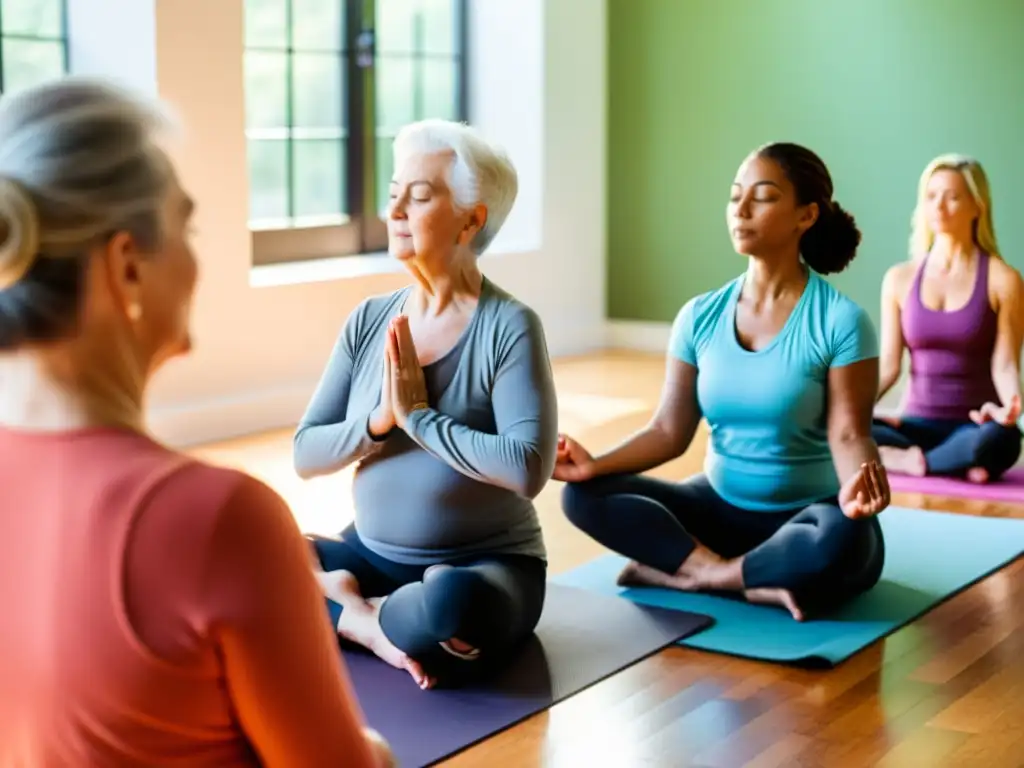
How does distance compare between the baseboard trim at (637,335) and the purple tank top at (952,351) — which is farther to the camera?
the baseboard trim at (637,335)

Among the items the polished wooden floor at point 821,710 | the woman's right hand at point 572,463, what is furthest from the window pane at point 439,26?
the polished wooden floor at point 821,710

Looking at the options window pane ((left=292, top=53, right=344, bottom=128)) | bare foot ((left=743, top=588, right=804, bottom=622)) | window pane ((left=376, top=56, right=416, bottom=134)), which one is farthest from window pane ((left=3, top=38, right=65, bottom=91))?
bare foot ((left=743, top=588, right=804, bottom=622))

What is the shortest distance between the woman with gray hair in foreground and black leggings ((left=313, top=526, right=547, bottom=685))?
165 centimetres

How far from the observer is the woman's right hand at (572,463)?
344cm

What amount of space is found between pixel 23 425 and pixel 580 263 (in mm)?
6204

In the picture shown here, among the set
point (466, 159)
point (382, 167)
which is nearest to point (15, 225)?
point (466, 159)

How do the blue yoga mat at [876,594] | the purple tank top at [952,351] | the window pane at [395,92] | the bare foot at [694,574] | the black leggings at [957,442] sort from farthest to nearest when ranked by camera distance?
1. the window pane at [395,92]
2. the purple tank top at [952,351]
3. the black leggings at [957,442]
4. the bare foot at [694,574]
5. the blue yoga mat at [876,594]

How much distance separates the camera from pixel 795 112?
22.5ft

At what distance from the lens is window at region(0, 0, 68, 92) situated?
5059 mm

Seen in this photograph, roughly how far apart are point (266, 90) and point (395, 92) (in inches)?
30.4

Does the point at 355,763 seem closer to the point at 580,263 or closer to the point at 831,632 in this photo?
the point at 831,632

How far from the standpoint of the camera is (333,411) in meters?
3.05

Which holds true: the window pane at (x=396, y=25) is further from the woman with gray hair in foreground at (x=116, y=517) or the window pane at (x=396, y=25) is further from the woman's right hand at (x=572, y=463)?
the woman with gray hair in foreground at (x=116, y=517)

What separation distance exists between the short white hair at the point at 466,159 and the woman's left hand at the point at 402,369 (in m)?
0.26
